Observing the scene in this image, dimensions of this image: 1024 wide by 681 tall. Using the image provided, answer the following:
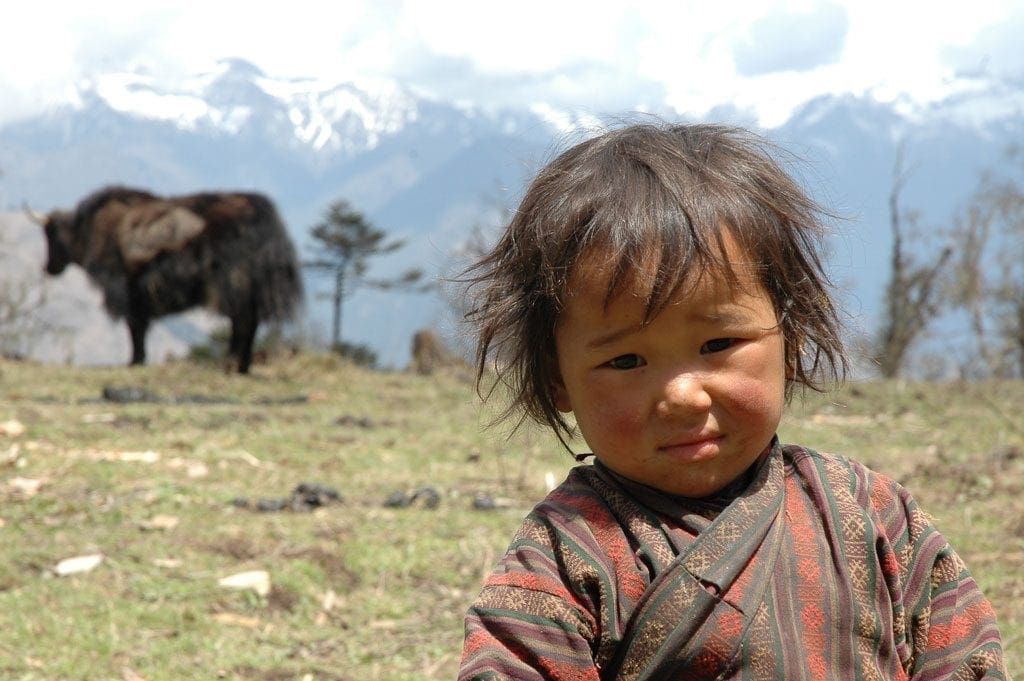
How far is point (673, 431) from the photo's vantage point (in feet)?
5.76

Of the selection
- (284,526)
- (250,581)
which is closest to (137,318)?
(284,526)

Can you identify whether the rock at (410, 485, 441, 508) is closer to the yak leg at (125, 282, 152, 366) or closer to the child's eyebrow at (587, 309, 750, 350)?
the child's eyebrow at (587, 309, 750, 350)

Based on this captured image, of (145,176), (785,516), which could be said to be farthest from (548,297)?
(145,176)

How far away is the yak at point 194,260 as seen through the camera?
15.2 m

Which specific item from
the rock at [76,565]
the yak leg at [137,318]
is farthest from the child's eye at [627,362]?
the yak leg at [137,318]

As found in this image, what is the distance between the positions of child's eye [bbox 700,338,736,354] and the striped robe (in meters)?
0.23

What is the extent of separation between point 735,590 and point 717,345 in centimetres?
35

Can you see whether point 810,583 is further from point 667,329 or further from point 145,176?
point 145,176

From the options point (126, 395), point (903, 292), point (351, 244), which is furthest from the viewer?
point (351, 244)

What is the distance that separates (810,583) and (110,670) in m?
2.61

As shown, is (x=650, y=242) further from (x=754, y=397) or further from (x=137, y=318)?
(x=137, y=318)

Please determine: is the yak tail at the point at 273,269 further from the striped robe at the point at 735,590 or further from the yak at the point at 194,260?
the striped robe at the point at 735,590

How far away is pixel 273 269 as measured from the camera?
15.2 metres

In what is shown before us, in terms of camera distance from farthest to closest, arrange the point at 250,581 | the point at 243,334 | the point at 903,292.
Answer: the point at 903,292, the point at 243,334, the point at 250,581
